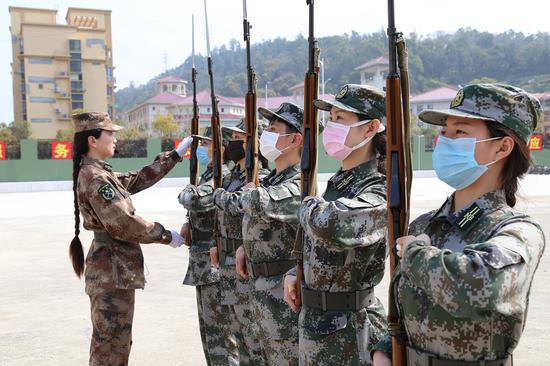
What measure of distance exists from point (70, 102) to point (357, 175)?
65113 mm

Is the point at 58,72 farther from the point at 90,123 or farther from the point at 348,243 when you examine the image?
the point at 348,243

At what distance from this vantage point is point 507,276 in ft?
5.05

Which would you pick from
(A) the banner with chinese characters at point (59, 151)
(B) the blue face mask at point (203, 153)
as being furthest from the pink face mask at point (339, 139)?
(A) the banner with chinese characters at point (59, 151)

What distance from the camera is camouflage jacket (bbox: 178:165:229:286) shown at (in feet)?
13.6

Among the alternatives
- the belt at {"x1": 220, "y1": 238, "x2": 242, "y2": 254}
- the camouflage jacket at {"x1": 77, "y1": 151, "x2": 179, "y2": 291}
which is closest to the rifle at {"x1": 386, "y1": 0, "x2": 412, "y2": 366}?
the belt at {"x1": 220, "y1": 238, "x2": 242, "y2": 254}

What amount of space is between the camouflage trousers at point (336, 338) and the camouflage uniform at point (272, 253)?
46 centimetres

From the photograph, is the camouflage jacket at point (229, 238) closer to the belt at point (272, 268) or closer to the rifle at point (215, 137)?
the rifle at point (215, 137)

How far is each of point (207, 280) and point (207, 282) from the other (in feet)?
0.07

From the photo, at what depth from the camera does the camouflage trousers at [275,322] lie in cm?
291

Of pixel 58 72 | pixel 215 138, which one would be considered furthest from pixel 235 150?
pixel 58 72

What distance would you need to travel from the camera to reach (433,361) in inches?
67.9

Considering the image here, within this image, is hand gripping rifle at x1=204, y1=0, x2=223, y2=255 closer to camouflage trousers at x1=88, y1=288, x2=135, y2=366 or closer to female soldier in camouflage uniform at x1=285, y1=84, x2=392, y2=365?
camouflage trousers at x1=88, y1=288, x2=135, y2=366

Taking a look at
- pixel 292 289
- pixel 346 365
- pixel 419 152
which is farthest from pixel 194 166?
pixel 419 152

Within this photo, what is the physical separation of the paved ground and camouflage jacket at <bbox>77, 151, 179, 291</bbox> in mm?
1052
